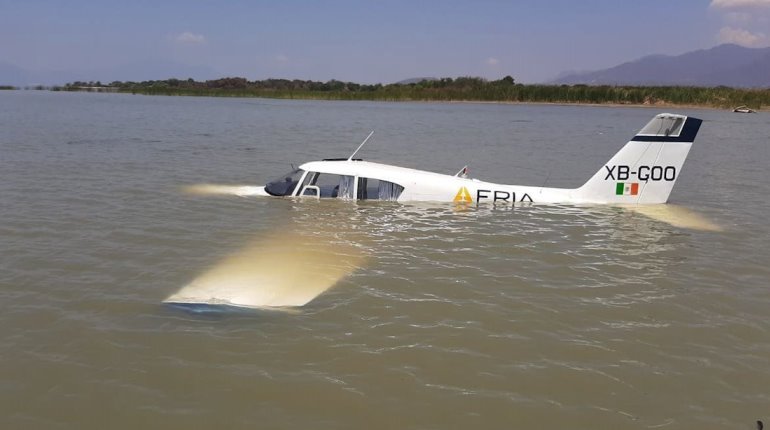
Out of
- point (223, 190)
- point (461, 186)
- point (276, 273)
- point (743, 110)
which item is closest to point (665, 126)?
point (461, 186)

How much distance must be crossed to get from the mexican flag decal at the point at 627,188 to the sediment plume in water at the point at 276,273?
22.3 feet

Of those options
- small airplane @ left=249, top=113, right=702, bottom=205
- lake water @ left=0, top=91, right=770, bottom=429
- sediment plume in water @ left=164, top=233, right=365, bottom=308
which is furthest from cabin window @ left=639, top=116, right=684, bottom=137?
sediment plume in water @ left=164, top=233, right=365, bottom=308

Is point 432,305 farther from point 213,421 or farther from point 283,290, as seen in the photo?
point 213,421

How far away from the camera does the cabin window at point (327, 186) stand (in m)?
13.6

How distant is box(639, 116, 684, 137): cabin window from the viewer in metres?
12.7

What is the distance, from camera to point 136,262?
8.86m

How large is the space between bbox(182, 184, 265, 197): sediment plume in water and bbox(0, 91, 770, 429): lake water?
53 centimetres

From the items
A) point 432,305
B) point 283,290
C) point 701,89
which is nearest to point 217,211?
point 283,290

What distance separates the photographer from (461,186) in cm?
1370

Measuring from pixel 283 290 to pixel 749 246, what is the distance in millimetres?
8509

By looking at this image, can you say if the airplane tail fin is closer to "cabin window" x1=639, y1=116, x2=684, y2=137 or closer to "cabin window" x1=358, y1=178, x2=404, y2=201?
"cabin window" x1=639, y1=116, x2=684, y2=137

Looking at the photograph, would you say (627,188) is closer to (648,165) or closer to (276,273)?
(648,165)

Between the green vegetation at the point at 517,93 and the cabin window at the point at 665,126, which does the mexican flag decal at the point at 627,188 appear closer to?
the cabin window at the point at 665,126

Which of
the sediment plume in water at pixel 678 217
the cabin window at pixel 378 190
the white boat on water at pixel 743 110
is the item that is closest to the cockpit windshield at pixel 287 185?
the cabin window at pixel 378 190
